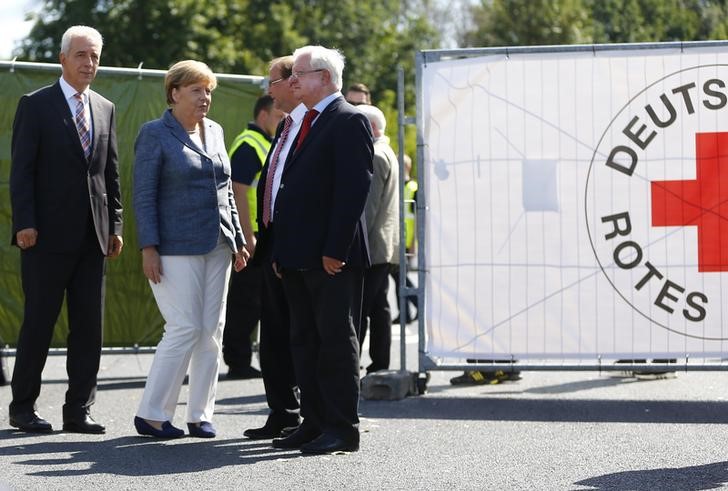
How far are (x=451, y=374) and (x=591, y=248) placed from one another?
7.11 feet

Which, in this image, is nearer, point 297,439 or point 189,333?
point 297,439

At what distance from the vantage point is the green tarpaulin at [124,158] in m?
9.59

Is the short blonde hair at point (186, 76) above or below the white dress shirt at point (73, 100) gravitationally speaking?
above

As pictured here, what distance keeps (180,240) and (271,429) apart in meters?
1.07

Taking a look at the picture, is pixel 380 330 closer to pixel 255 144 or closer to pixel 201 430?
pixel 255 144

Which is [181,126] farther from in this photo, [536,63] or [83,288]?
[536,63]

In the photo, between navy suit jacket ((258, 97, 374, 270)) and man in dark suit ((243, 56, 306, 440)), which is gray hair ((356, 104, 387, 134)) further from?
navy suit jacket ((258, 97, 374, 270))

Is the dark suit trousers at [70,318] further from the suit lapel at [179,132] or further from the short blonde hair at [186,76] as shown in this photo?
the short blonde hair at [186,76]

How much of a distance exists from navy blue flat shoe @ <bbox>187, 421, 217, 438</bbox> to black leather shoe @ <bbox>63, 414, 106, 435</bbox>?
0.47 meters

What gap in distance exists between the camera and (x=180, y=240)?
7164 millimetres

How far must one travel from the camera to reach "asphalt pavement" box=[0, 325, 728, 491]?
19.9 feet

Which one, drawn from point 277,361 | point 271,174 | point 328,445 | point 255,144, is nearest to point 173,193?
point 271,174

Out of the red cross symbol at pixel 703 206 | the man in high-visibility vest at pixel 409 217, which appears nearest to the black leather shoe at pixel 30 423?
the red cross symbol at pixel 703 206

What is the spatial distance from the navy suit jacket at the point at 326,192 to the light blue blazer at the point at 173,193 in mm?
531
